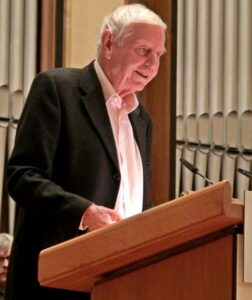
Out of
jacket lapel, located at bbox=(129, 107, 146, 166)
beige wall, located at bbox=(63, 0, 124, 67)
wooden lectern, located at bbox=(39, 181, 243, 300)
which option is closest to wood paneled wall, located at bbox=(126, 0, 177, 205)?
beige wall, located at bbox=(63, 0, 124, 67)

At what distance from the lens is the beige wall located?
4.77 meters

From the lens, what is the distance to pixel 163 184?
16.3 feet

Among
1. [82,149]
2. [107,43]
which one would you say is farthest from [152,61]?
[82,149]

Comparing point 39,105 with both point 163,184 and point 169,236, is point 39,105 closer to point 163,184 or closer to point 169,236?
point 169,236

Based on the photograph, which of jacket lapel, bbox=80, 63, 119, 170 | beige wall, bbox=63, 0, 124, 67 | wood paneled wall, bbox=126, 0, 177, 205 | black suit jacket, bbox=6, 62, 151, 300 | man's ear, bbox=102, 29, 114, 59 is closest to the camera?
black suit jacket, bbox=6, 62, 151, 300

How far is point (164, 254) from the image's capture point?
145cm

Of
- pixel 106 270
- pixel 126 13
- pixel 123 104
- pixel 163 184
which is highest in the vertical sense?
pixel 126 13

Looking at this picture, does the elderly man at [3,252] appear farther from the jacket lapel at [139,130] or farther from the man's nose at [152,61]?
the man's nose at [152,61]

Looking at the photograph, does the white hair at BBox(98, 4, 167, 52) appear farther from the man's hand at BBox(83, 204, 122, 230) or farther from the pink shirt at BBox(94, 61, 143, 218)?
the man's hand at BBox(83, 204, 122, 230)

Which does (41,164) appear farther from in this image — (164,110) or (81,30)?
(164,110)

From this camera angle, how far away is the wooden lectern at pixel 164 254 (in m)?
1.36

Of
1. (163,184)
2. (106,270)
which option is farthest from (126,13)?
(163,184)

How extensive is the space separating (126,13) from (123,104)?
262 millimetres

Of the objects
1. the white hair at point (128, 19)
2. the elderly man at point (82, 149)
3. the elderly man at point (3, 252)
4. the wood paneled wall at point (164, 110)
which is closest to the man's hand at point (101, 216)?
the elderly man at point (82, 149)
